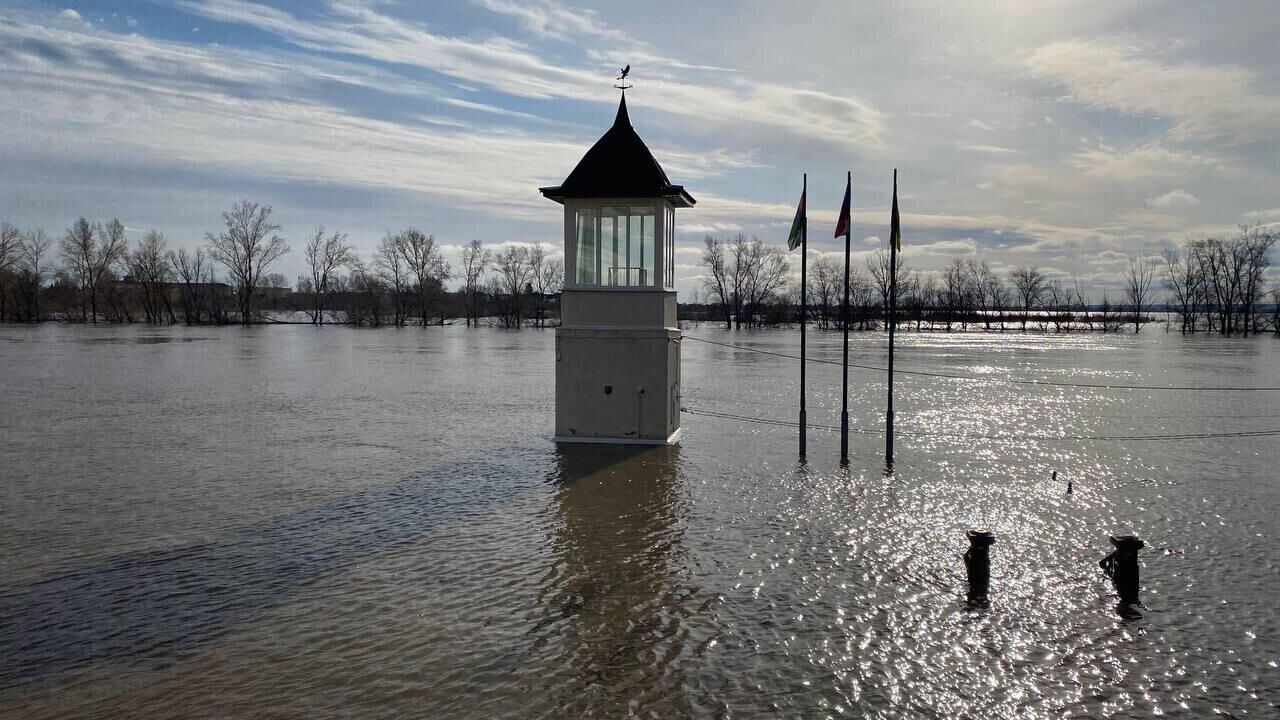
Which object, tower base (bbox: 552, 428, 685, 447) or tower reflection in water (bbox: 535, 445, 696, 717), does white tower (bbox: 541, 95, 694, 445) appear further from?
tower reflection in water (bbox: 535, 445, 696, 717)

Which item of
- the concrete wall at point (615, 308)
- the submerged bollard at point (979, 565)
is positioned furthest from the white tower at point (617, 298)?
the submerged bollard at point (979, 565)

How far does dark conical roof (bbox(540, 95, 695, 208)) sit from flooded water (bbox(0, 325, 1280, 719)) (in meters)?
5.02

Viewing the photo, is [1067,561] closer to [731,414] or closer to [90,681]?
[90,681]

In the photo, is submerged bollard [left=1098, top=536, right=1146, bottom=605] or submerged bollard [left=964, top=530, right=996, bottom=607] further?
submerged bollard [left=964, top=530, right=996, bottom=607]

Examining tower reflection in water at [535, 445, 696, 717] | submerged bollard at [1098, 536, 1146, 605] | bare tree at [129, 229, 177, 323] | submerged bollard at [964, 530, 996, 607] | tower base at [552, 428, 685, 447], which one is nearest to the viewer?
tower reflection in water at [535, 445, 696, 717]

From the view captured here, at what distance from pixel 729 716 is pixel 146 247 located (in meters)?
107

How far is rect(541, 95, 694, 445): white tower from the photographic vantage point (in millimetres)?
16031

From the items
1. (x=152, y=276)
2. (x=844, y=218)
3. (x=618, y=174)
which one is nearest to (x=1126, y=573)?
(x=844, y=218)

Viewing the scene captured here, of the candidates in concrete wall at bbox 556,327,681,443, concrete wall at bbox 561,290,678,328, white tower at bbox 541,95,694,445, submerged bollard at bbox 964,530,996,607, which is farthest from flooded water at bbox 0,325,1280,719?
concrete wall at bbox 561,290,678,328

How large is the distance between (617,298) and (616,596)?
8720 millimetres

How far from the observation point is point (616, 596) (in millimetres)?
8180

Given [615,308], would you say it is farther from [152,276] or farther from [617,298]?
[152,276]

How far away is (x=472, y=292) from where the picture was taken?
10862 cm

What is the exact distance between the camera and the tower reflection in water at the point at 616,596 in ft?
20.8
